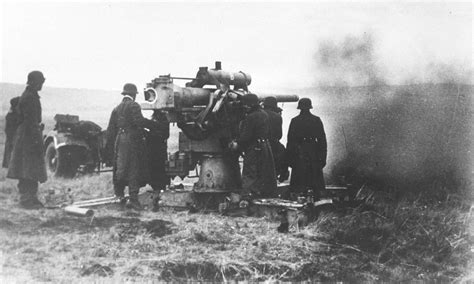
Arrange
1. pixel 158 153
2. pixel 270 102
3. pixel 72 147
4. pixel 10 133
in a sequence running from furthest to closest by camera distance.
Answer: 1. pixel 72 147
2. pixel 270 102
3. pixel 158 153
4. pixel 10 133

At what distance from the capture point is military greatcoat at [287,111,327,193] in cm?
909

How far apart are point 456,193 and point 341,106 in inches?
365

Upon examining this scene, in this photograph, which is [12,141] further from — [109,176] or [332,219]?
[332,219]

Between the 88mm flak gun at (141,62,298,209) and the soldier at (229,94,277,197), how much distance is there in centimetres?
50

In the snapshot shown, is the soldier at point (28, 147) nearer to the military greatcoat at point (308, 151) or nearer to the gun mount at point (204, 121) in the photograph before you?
the gun mount at point (204, 121)

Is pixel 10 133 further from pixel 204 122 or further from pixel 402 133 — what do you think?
pixel 402 133

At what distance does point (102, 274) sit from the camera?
5.12 m

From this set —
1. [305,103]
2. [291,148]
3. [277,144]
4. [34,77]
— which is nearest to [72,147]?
[34,77]

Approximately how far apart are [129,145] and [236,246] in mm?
3638

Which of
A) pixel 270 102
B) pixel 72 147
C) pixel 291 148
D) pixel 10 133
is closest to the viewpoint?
pixel 291 148

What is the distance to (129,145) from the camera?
9258 millimetres

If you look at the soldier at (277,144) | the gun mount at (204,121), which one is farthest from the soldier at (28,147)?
the soldier at (277,144)

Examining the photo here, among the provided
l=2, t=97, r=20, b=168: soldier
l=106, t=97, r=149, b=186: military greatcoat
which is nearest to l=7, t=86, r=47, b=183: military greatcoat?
l=2, t=97, r=20, b=168: soldier

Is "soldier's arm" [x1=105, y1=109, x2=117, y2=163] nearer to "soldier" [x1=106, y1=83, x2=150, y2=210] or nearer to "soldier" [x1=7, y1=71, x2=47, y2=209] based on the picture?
"soldier" [x1=106, y1=83, x2=150, y2=210]
